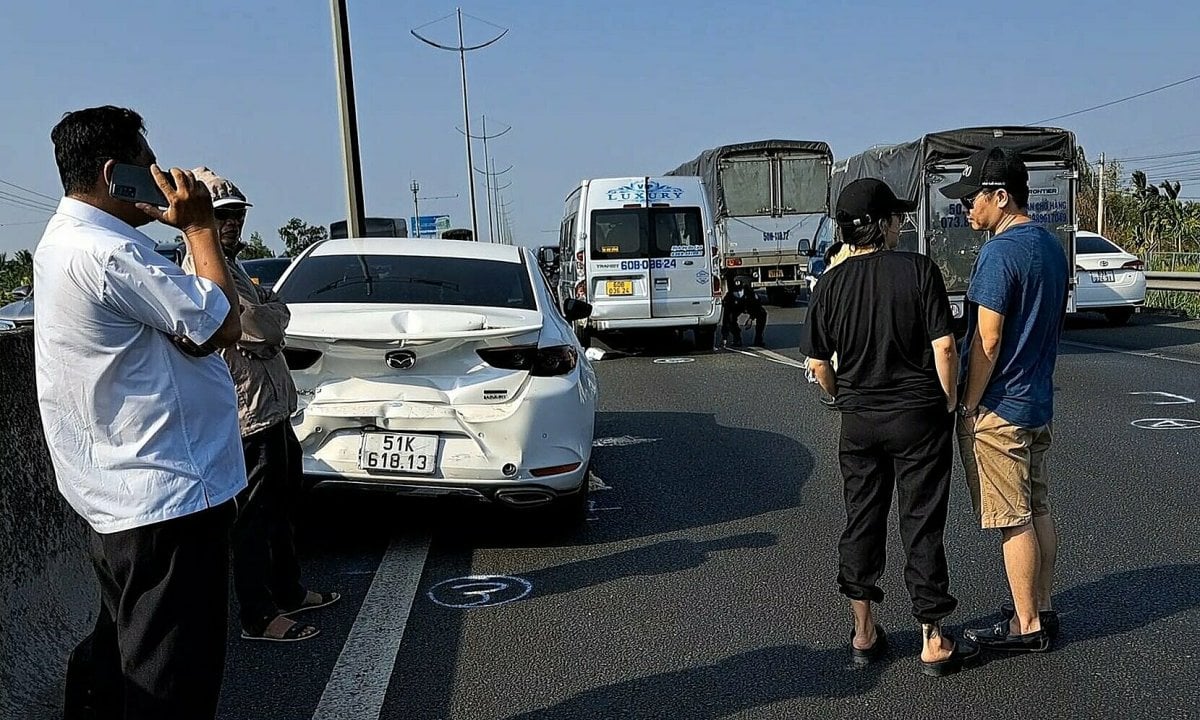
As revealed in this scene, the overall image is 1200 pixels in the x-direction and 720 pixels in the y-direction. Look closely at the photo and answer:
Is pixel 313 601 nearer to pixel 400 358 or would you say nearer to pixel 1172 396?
pixel 400 358

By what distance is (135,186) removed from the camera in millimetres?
2707

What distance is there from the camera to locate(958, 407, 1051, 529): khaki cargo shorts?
4125mm

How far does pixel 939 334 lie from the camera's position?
3895 millimetres

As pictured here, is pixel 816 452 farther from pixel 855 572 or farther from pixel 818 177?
pixel 818 177

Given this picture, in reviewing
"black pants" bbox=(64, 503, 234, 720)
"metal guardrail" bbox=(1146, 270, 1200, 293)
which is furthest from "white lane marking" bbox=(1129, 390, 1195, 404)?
"metal guardrail" bbox=(1146, 270, 1200, 293)

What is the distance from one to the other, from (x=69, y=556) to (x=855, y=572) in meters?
2.93

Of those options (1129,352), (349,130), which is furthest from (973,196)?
(1129,352)

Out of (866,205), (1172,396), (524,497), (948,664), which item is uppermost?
(866,205)

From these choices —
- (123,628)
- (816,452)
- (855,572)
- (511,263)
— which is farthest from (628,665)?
(816,452)

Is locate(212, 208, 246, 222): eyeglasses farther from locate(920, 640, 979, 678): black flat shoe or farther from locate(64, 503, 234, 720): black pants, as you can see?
locate(920, 640, 979, 678): black flat shoe

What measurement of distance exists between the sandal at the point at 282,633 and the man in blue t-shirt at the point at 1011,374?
256 cm

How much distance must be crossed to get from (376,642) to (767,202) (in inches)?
845

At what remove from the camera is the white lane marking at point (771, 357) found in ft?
46.8

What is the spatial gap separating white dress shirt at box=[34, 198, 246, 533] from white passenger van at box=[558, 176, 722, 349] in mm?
13268
